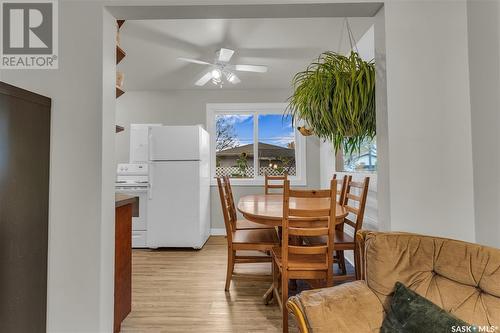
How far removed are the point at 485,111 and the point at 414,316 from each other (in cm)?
105

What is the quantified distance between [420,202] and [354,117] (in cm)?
57

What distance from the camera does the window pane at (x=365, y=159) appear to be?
264cm

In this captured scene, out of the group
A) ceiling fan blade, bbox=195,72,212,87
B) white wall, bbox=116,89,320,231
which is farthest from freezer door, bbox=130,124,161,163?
ceiling fan blade, bbox=195,72,212,87

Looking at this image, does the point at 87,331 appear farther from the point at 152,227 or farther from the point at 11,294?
the point at 152,227

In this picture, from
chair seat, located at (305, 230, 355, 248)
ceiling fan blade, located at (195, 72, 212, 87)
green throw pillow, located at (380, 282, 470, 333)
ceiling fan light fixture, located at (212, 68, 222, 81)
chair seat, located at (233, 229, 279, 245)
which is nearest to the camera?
green throw pillow, located at (380, 282, 470, 333)

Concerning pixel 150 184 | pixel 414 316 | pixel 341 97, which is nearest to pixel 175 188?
pixel 150 184

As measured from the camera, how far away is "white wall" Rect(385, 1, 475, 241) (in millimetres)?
1333

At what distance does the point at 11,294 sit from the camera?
1200 millimetres

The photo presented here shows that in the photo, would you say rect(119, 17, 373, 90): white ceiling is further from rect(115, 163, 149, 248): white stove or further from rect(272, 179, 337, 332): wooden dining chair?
rect(272, 179, 337, 332): wooden dining chair

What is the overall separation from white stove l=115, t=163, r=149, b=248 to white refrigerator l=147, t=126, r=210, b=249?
0.11 m

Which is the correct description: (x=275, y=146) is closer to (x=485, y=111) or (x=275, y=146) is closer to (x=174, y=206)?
(x=174, y=206)

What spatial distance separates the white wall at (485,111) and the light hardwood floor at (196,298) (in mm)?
1416

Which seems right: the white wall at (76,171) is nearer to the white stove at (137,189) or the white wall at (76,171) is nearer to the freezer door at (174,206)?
the freezer door at (174,206)

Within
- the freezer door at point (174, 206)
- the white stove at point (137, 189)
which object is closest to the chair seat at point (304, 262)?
the freezer door at point (174, 206)
